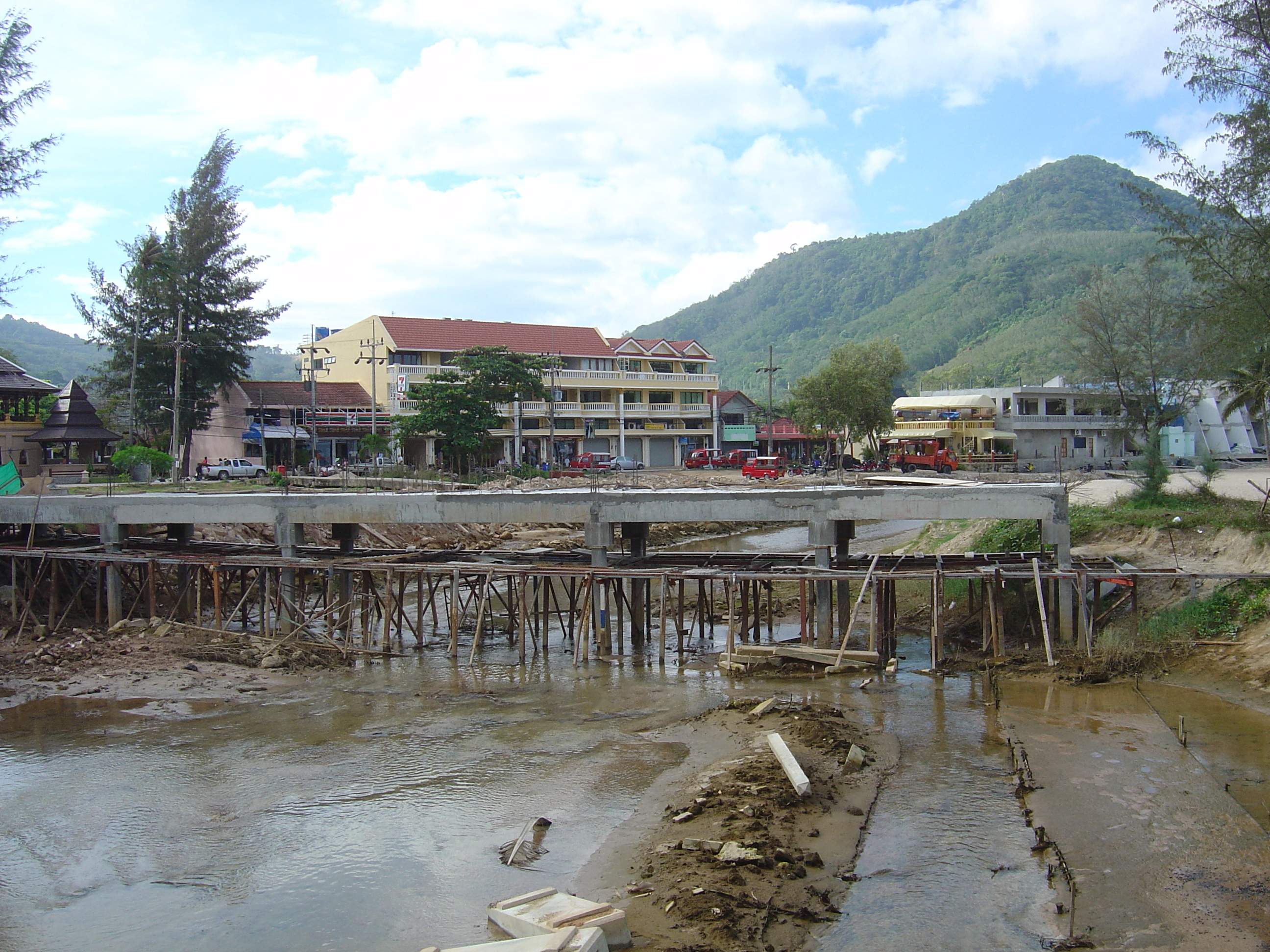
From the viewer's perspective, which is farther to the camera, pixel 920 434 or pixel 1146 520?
pixel 920 434

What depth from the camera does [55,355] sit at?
497ft

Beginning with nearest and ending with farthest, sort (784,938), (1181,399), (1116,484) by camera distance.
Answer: (784,938), (1116,484), (1181,399)

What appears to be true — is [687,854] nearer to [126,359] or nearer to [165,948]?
[165,948]

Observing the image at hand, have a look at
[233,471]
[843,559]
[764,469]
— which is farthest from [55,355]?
[843,559]

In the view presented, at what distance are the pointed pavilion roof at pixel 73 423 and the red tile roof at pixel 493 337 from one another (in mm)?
20564

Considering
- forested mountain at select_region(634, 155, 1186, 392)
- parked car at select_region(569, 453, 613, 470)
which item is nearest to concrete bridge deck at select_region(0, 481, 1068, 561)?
parked car at select_region(569, 453, 613, 470)

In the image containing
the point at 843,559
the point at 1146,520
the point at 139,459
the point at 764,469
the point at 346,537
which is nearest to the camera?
the point at 843,559

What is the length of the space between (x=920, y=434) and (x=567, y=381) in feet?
80.4

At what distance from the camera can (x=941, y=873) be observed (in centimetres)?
1038

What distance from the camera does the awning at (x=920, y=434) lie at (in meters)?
59.3

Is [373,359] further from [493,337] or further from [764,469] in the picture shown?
[764,469]

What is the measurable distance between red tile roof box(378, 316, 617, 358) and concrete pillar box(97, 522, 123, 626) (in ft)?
121

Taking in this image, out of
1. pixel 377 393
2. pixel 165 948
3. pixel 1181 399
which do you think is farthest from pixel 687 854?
pixel 377 393

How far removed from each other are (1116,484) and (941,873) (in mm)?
27346
